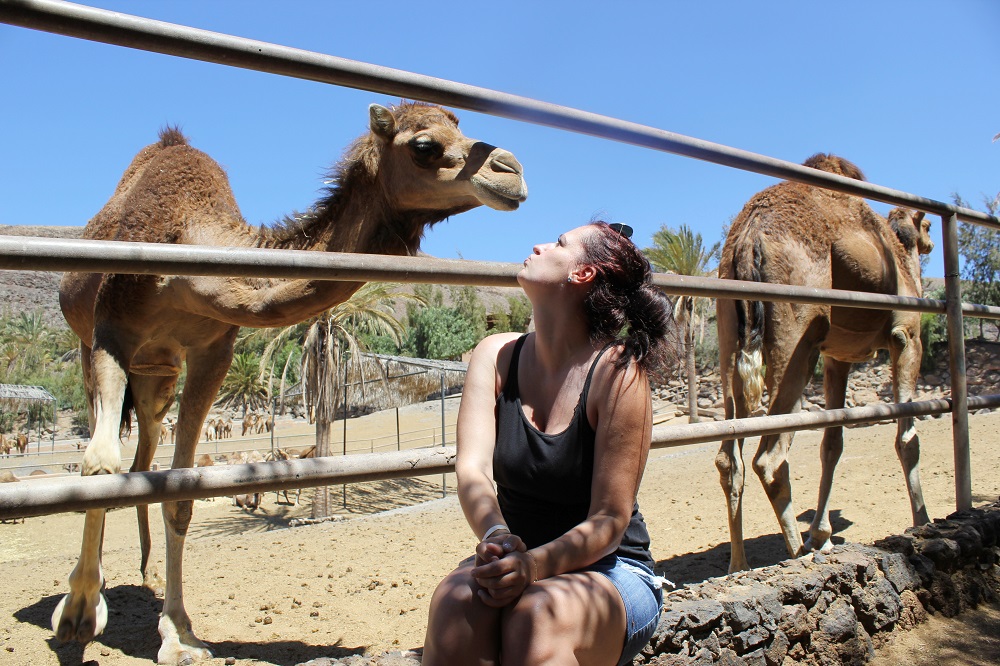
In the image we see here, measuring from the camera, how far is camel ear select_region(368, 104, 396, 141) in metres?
3.91

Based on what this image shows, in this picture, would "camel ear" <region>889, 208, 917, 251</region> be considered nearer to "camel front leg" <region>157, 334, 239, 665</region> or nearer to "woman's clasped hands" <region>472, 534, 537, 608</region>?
"camel front leg" <region>157, 334, 239, 665</region>

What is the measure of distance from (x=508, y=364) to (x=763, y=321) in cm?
338

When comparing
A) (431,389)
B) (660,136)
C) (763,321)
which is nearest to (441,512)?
(763,321)

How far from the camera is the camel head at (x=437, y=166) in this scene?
141 inches

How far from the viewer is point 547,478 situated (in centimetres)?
207

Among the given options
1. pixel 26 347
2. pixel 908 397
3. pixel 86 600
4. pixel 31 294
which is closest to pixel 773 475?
pixel 908 397

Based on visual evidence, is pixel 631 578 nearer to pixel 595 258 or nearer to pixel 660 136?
pixel 595 258

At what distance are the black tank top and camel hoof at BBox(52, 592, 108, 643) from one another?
3026 mm

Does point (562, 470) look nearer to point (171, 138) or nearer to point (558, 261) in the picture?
point (558, 261)

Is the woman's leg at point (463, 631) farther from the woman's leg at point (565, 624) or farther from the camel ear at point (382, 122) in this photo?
the camel ear at point (382, 122)

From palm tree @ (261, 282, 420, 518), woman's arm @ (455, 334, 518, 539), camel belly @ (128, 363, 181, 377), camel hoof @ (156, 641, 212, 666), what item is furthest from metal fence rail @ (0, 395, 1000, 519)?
palm tree @ (261, 282, 420, 518)

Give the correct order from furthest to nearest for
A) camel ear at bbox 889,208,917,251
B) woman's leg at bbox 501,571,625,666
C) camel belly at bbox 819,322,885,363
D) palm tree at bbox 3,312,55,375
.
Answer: palm tree at bbox 3,312,55,375 < camel ear at bbox 889,208,917,251 < camel belly at bbox 819,322,885,363 < woman's leg at bbox 501,571,625,666

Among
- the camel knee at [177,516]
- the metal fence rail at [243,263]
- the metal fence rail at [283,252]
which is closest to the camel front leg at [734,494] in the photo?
the metal fence rail at [283,252]

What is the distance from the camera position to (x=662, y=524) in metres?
6.80
